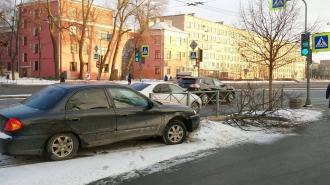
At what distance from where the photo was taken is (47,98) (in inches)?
238

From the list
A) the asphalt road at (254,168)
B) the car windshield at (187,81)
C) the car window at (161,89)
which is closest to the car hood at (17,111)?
the asphalt road at (254,168)

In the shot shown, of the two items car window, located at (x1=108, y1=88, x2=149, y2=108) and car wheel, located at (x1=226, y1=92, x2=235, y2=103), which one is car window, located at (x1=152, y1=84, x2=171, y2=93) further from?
car window, located at (x1=108, y1=88, x2=149, y2=108)

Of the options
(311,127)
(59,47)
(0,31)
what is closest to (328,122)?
(311,127)

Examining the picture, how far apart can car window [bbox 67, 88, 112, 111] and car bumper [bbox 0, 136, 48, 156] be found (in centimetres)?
81

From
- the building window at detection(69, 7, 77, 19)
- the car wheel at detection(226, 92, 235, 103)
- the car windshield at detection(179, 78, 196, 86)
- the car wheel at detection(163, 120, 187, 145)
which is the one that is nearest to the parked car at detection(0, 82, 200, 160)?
the car wheel at detection(163, 120, 187, 145)

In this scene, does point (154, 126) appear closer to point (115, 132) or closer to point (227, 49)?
point (115, 132)

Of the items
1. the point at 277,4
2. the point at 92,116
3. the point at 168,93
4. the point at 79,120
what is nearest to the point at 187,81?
the point at 168,93

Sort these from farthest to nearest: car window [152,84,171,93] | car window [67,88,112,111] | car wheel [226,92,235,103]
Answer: car window [152,84,171,93] < car wheel [226,92,235,103] < car window [67,88,112,111]

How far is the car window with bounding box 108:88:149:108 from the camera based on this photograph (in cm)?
652

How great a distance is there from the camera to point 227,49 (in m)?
103

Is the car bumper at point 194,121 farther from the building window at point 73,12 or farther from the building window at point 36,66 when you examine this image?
the building window at point 36,66

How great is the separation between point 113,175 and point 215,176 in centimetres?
172

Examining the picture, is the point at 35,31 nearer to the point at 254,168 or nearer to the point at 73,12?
the point at 73,12

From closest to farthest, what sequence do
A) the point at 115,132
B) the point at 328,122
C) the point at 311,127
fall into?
the point at 115,132 < the point at 311,127 < the point at 328,122
